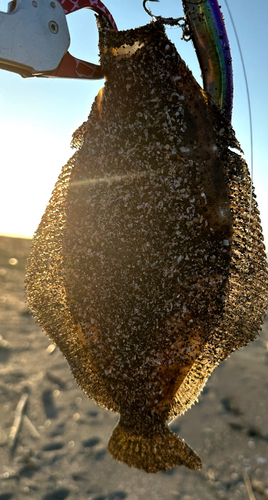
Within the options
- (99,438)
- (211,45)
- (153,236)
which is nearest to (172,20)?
(211,45)

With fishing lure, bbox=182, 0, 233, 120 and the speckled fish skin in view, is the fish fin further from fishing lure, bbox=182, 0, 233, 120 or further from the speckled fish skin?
fishing lure, bbox=182, 0, 233, 120

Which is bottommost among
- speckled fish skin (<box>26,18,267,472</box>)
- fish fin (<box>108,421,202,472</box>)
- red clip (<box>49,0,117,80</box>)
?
fish fin (<box>108,421,202,472</box>)

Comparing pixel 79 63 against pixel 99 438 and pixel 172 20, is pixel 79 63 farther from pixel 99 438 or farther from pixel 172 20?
pixel 99 438

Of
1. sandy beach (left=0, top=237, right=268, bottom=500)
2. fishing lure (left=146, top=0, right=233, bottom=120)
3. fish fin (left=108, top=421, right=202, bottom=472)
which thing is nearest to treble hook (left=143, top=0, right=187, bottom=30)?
fishing lure (left=146, top=0, right=233, bottom=120)

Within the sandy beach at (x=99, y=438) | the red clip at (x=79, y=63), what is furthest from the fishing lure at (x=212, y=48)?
the sandy beach at (x=99, y=438)

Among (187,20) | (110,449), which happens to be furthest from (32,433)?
(187,20)

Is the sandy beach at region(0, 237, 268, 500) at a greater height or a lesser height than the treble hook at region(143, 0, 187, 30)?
lesser

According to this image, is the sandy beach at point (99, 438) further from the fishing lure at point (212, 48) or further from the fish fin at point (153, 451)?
the fishing lure at point (212, 48)
